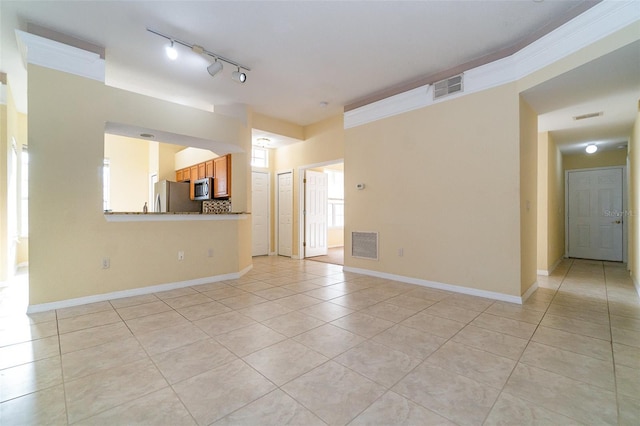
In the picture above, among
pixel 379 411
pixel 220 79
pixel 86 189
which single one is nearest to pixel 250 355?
pixel 379 411

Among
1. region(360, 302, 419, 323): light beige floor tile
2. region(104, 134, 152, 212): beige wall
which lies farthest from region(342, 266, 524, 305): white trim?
region(104, 134, 152, 212): beige wall

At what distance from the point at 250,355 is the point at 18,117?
651cm

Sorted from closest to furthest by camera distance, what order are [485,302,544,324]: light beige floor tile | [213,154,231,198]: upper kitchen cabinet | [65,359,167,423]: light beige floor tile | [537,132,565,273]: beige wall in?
[65,359,167,423]: light beige floor tile → [485,302,544,324]: light beige floor tile → [537,132,565,273]: beige wall → [213,154,231,198]: upper kitchen cabinet

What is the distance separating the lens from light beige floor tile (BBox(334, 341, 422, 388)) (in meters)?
1.85

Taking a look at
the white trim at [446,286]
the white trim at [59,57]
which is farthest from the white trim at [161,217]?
the white trim at [446,286]

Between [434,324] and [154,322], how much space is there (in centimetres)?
273

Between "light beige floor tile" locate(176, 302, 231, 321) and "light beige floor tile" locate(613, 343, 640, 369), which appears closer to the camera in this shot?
"light beige floor tile" locate(613, 343, 640, 369)

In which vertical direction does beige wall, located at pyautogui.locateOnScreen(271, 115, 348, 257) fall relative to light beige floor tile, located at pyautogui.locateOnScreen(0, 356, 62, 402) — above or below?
above

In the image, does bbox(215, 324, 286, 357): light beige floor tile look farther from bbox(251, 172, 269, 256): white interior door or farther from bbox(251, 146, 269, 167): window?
bbox(251, 146, 269, 167): window

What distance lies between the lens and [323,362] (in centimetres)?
202

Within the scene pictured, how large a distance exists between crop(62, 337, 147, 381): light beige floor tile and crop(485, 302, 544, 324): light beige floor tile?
3.36 m

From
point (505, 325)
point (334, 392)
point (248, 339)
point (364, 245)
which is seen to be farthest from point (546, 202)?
point (248, 339)

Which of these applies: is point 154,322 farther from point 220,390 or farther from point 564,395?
point 564,395

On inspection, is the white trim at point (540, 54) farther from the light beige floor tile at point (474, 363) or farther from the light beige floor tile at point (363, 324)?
the light beige floor tile at point (363, 324)
